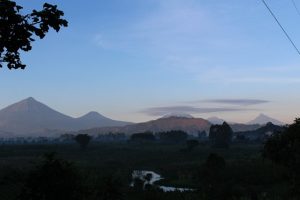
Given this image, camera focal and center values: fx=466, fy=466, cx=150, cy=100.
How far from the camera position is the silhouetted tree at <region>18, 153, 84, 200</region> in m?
23.1

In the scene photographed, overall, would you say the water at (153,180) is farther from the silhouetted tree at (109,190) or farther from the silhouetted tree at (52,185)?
the silhouetted tree at (52,185)

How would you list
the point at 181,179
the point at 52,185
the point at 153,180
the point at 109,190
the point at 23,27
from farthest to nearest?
the point at 153,180
the point at 181,179
the point at 109,190
the point at 52,185
the point at 23,27

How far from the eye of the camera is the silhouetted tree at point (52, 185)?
23109mm

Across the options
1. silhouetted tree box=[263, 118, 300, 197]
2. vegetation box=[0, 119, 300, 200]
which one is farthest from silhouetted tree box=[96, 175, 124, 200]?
silhouetted tree box=[263, 118, 300, 197]

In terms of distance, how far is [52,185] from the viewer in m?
23.4

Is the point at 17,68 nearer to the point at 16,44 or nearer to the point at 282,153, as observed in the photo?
A: the point at 16,44

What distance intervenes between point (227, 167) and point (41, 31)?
8529 cm

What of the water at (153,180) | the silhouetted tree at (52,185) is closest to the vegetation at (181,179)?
the silhouetted tree at (52,185)

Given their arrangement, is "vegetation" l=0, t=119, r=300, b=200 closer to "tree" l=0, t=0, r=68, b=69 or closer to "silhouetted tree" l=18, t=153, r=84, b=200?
"silhouetted tree" l=18, t=153, r=84, b=200

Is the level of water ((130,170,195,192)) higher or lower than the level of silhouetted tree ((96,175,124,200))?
lower

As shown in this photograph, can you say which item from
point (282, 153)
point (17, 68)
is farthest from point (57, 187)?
point (282, 153)

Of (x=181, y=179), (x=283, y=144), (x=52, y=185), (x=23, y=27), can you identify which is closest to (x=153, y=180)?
(x=181, y=179)

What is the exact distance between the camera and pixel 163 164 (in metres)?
122

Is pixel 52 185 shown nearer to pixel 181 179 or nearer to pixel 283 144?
pixel 283 144
